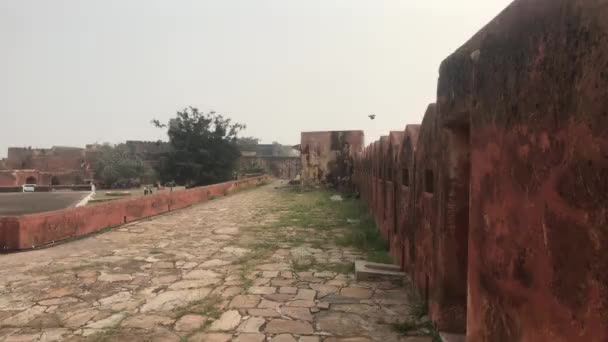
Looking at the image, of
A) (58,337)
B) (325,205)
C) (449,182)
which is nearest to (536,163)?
(449,182)

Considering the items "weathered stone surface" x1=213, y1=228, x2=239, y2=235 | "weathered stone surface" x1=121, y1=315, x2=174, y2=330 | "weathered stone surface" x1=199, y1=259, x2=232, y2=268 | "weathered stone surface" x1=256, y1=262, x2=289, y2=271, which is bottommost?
"weathered stone surface" x1=213, y1=228, x2=239, y2=235

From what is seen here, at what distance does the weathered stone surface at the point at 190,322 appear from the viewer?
326 centimetres

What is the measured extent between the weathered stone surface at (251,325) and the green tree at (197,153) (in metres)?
24.8

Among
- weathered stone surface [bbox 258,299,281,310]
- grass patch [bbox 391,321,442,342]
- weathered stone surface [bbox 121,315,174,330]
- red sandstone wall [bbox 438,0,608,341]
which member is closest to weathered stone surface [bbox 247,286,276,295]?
weathered stone surface [bbox 258,299,281,310]

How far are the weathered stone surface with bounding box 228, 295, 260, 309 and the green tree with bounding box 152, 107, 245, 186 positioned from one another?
24.2m

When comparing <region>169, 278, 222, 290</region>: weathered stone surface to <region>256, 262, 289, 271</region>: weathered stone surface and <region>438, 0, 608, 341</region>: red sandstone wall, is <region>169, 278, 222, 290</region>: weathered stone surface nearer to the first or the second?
<region>256, 262, 289, 271</region>: weathered stone surface

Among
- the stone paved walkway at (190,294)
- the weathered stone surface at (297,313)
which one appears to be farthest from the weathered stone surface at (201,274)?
the weathered stone surface at (297,313)

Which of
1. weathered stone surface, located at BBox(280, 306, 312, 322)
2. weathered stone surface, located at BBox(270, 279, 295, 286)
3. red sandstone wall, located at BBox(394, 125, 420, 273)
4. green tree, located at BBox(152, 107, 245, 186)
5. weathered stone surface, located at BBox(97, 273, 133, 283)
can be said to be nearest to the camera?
weathered stone surface, located at BBox(280, 306, 312, 322)

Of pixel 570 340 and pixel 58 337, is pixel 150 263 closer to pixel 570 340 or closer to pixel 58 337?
pixel 58 337

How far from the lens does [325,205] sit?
1308 centimetres

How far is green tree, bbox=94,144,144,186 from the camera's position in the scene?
37219mm

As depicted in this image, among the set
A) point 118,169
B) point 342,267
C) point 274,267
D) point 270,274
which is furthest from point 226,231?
point 118,169

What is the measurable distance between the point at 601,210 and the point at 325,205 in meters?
12.0

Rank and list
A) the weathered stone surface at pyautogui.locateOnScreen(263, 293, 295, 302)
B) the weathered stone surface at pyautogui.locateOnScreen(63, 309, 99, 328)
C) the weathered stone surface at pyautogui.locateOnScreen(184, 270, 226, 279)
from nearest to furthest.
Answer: the weathered stone surface at pyautogui.locateOnScreen(63, 309, 99, 328) → the weathered stone surface at pyautogui.locateOnScreen(263, 293, 295, 302) → the weathered stone surface at pyautogui.locateOnScreen(184, 270, 226, 279)
